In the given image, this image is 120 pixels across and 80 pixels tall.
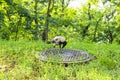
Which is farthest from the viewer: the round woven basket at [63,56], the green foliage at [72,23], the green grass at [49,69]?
the green foliage at [72,23]

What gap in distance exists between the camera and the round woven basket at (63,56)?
602 centimetres

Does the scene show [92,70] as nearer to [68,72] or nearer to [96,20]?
[68,72]

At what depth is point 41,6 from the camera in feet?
69.1

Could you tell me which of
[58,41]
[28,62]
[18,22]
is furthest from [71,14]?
[28,62]

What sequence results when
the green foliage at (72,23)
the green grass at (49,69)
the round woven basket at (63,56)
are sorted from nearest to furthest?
1. the green grass at (49,69)
2. the round woven basket at (63,56)
3. the green foliage at (72,23)

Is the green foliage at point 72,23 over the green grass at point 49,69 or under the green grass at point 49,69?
under

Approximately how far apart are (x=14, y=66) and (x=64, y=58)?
1270 millimetres

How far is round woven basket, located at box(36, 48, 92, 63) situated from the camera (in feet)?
19.7

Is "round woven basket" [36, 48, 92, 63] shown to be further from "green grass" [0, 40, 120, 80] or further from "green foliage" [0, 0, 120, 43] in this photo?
"green foliage" [0, 0, 120, 43]

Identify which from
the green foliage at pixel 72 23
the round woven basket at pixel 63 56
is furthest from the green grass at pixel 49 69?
the green foliage at pixel 72 23

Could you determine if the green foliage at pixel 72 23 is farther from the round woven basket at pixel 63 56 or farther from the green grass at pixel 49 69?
the green grass at pixel 49 69

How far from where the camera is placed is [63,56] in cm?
641

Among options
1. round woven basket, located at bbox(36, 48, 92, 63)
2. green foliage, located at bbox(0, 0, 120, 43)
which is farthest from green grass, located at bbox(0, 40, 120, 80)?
green foliage, located at bbox(0, 0, 120, 43)

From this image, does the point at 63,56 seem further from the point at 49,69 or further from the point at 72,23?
the point at 72,23
